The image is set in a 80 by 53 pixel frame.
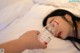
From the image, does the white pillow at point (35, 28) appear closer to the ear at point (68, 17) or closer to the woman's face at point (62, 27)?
the woman's face at point (62, 27)

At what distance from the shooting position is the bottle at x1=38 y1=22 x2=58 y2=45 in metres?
1.03

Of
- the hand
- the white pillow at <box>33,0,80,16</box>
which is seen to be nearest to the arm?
the hand

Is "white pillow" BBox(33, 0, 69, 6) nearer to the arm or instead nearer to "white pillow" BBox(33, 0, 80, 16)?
"white pillow" BBox(33, 0, 80, 16)

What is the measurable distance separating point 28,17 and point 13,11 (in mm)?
136

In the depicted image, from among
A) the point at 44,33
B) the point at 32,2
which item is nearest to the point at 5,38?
the point at 44,33

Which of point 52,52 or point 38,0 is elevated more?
point 38,0

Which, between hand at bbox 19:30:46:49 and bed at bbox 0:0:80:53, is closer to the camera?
hand at bbox 19:30:46:49

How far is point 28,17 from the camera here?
1.30 meters

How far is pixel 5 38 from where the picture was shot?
116cm

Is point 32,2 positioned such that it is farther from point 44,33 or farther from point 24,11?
point 44,33

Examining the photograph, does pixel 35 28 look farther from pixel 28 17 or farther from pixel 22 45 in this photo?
pixel 22 45

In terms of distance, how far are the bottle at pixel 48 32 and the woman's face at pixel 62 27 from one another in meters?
0.02

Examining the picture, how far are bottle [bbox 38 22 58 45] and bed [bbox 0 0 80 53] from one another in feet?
0.17

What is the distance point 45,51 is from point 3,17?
46 cm
